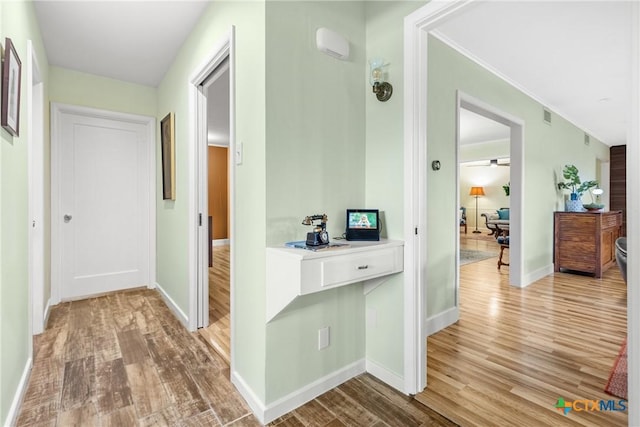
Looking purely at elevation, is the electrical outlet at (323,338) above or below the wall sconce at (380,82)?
below

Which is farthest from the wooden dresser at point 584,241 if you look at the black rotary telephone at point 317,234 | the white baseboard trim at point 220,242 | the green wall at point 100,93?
the white baseboard trim at point 220,242

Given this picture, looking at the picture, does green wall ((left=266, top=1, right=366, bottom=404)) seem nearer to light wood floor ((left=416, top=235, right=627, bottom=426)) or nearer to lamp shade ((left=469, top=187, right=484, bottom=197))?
light wood floor ((left=416, top=235, right=627, bottom=426))

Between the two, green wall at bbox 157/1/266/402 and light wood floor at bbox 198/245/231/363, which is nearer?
green wall at bbox 157/1/266/402

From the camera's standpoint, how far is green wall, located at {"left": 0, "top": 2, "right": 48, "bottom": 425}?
1.45 metres

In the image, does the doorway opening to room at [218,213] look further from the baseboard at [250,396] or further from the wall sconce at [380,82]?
the wall sconce at [380,82]

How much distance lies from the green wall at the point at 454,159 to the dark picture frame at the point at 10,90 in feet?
8.56

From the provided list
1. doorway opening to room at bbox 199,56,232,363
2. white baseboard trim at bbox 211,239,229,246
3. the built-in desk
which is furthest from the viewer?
white baseboard trim at bbox 211,239,229,246

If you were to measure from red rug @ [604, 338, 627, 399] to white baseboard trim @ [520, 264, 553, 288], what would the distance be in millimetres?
1876

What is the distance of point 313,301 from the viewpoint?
5.65ft

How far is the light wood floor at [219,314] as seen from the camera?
Result: 239 cm

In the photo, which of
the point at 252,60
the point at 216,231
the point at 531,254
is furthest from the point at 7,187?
the point at 216,231

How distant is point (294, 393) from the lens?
1.67 metres

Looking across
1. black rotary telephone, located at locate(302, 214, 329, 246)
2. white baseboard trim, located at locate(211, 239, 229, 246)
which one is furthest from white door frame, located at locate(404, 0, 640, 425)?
white baseboard trim, located at locate(211, 239, 229, 246)

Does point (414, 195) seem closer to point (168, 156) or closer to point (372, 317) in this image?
point (372, 317)
